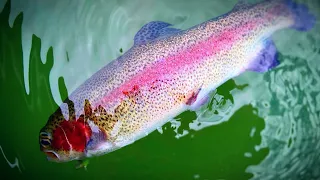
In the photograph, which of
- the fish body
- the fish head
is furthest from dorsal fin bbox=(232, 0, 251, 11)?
the fish head

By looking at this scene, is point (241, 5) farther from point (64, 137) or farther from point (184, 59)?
point (64, 137)

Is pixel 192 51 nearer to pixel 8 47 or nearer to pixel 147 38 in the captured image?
pixel 147 38

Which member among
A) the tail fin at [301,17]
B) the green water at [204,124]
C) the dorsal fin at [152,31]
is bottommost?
the green water at [204,124]

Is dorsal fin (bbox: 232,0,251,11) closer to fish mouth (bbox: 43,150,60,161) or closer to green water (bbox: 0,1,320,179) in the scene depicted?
green water (bbox: 0,1,320,179)

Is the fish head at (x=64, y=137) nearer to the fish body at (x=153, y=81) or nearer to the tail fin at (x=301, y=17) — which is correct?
the fish body at (x=153, y=81)

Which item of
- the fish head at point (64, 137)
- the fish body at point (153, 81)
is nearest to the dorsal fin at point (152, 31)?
the fish body at point (153, 81)
